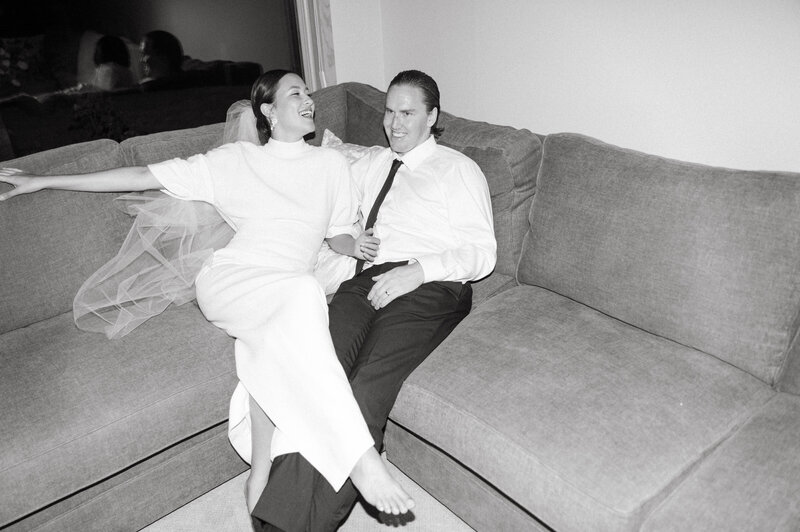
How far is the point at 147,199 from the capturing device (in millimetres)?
1873

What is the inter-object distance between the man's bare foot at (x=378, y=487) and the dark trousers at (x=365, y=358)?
0.20 ft

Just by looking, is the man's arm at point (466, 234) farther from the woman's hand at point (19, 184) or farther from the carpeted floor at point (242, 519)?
the woman's hand at point (19, 184)

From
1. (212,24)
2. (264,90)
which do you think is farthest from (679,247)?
(212,24)

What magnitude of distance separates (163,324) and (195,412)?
1.21ft

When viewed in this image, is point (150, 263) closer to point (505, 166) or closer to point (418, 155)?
point (418, 155)

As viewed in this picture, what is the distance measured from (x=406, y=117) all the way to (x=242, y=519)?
1409mm

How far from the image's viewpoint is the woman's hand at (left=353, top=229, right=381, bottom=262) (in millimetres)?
1892

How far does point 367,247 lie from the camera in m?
1.89

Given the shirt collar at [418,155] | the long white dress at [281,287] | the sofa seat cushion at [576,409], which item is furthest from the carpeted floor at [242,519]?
the shirt collar at [418,155]

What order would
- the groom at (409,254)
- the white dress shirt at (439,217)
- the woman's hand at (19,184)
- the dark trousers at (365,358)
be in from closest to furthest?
the dark trousers at (365,358) → the groom at (409,254) → the woman's hand at (19,184) → the white dress shirt at (439,217)

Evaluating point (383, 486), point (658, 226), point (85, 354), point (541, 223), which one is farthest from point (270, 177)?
point (658, 226)

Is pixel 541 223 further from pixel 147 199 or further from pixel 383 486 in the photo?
pixel 147 199

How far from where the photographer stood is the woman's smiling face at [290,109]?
187 cm

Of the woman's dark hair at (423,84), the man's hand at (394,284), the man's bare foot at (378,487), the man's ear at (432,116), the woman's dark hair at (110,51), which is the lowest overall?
the man's bare foot at (378,487)
